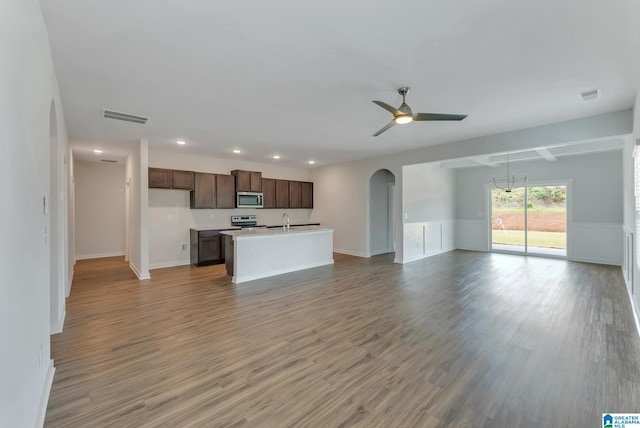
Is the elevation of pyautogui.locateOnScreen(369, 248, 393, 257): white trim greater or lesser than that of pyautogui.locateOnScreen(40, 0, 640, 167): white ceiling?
lesser

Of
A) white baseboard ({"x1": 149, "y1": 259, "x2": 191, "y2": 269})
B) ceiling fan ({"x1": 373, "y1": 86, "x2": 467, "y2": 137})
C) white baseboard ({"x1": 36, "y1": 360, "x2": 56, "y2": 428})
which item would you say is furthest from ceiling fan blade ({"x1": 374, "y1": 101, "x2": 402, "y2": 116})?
white baseboard ({"x1": 149, "y1": 259, "x2": 191, "y2": 269})

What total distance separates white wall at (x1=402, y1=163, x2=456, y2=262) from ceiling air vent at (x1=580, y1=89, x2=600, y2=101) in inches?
141

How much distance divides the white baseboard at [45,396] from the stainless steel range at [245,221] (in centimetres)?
520

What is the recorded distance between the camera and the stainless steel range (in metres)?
7.37

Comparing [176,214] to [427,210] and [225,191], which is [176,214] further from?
[427,210]

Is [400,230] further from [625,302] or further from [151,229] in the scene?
[151,229]

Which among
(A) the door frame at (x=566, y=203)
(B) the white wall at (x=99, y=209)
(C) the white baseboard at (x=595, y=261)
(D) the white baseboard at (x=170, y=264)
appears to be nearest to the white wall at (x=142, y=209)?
(D) the white baseboard at (x=170, y=264)

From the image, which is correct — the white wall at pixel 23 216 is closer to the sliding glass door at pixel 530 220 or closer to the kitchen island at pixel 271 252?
the kitchen island at pixel 271 252

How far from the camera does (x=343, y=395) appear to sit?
1.97m

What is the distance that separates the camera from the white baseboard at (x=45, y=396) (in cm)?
167

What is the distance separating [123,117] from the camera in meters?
3.97

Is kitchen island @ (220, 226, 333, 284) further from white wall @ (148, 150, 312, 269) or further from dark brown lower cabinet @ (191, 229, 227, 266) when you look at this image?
white wall @ (148, 150, 312, 269)

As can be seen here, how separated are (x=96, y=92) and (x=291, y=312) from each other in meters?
3.49

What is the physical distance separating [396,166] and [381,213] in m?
1.80
